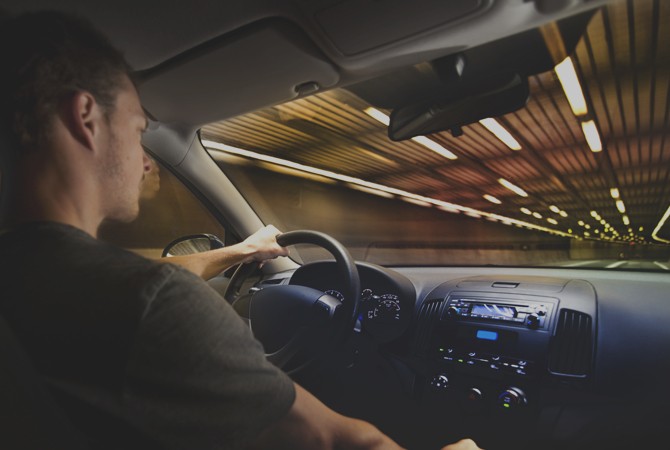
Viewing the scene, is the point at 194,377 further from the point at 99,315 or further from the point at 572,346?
the point at 572,346

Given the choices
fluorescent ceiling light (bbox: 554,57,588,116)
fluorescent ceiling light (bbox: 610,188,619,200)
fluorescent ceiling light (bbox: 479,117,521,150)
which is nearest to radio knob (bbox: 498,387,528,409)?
fluorescent ceiling light (bbox: 554,57,588,116)

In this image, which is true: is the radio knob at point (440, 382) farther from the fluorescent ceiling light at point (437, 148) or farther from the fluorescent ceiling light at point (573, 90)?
the fluorescent ceiling light at point (437, 148)

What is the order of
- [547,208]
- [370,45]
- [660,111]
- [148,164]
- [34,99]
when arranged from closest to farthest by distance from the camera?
[34,99]
[148,164]
[370,45]
[660,111]
[547,208]

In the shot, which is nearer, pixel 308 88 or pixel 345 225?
pixel 308 88

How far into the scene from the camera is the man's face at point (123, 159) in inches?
42.7

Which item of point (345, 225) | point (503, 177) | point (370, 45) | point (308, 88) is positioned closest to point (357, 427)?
point (370, 45)

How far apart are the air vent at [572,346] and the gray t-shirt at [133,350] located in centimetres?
158

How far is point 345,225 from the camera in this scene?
7.98 m

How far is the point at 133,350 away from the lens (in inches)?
26.8

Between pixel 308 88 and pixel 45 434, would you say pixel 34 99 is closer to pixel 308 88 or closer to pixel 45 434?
pixel 45 434

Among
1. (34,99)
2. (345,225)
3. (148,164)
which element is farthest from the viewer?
(345,225)

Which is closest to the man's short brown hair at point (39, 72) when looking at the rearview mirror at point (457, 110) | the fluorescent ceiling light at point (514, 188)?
the rearview mirror at point (457, 110)

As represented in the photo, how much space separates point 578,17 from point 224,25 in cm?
154

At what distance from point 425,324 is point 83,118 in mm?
1924
